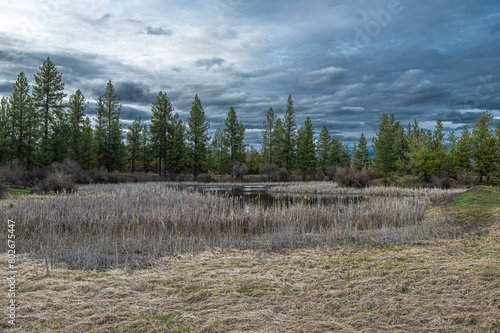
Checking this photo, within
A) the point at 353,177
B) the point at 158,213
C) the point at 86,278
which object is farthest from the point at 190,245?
the point at 353,177

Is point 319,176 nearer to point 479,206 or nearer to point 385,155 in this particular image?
point 385,155

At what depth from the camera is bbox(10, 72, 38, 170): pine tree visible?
1198 inches

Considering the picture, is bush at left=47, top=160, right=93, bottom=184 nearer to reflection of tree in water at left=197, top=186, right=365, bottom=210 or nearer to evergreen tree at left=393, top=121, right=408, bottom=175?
reflection of tree in water at left=197, top=186, right=365, bottom=210

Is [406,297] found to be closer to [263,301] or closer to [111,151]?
[263,301]

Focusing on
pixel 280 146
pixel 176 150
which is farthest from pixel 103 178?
pixel 280 146

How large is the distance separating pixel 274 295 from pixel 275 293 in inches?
2.9

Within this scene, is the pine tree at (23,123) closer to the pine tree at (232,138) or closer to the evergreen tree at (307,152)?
the pine tree at (232,138)

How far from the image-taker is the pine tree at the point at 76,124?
35844 mm

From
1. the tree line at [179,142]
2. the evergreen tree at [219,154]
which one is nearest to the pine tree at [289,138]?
the tree line at [179,142]

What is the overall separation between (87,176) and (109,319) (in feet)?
95.1

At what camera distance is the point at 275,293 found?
388 centimetres

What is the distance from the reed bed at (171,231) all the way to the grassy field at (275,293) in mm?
656

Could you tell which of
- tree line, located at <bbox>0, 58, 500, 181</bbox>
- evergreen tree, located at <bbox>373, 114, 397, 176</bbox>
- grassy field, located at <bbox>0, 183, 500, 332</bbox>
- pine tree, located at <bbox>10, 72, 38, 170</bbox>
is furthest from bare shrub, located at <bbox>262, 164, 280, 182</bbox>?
grassy field, located at <bbox>0, 183, 500, 332</bbox>

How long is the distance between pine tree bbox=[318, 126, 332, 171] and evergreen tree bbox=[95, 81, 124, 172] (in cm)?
3493
